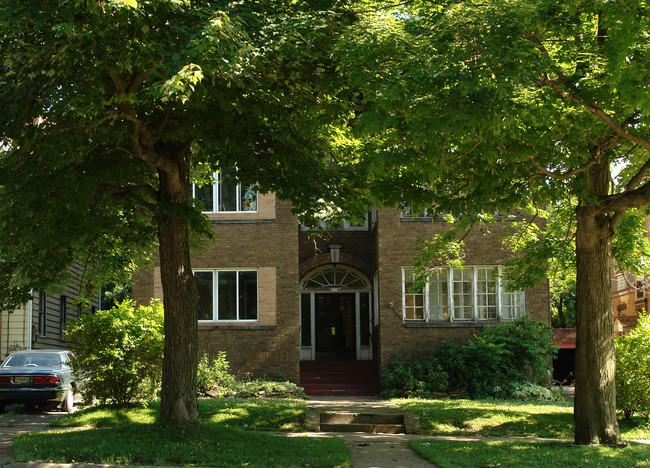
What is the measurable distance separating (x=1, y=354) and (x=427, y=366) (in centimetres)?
1461

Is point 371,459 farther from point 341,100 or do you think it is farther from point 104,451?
point 341,100

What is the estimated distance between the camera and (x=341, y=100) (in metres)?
10.7

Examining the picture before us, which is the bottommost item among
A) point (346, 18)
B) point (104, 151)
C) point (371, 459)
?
point (371, 459)

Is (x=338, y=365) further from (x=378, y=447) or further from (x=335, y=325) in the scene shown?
(x=378, y=447)

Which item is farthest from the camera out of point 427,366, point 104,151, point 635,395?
point 427,366

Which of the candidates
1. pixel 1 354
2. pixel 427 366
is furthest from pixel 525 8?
pixel 1 354

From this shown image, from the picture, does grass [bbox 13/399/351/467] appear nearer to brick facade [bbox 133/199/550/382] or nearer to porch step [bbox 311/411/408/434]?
porch step [bbox 311/411/408/434]

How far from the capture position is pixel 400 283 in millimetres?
20953

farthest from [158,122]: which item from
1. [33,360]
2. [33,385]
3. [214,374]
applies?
[33,360]

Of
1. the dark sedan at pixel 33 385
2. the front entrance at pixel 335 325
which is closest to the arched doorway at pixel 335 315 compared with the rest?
the front entrance at pixel 335 325

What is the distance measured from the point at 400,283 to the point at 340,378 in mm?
3643

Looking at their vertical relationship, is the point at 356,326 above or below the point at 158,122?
below

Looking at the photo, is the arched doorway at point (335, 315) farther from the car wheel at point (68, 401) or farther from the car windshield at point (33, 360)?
the car windshield at point (33, 360)

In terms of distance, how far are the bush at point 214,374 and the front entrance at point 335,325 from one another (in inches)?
207
